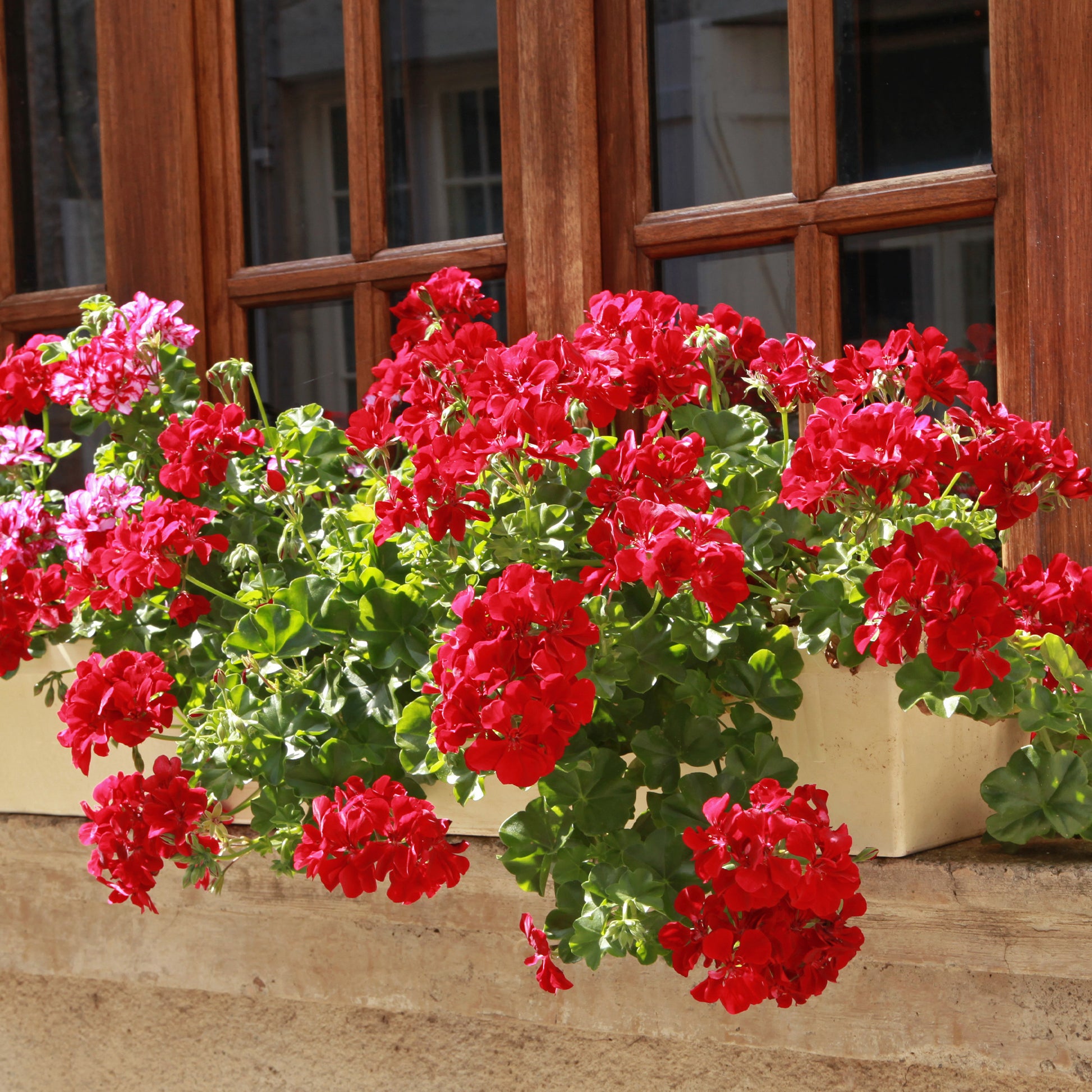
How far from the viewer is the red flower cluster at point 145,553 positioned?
108cm

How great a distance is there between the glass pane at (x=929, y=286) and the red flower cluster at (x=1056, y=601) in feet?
0.95

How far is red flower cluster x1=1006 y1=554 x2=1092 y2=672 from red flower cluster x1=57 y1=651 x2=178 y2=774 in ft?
2.51

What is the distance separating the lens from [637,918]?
3.02ft

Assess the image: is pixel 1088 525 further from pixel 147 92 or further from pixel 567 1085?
pixel 147 92

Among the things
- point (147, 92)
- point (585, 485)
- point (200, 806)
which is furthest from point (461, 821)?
point (147, 92)

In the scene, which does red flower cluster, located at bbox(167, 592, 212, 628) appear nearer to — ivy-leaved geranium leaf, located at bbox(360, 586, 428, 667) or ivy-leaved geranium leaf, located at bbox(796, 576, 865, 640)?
ivy-leaved geranium leaf, located at bbox(360, 586, 428, 667)

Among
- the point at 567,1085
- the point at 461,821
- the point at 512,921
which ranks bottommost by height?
the point at 567,1085

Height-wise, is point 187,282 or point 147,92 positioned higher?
point 147,92

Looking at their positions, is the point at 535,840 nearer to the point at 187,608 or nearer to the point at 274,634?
the point at 274,634

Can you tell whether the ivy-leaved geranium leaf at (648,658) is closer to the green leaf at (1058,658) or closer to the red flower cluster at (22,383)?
the green leaf at (1058,658)

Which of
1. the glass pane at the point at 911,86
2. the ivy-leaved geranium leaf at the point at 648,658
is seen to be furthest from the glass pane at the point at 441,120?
the ivy-leaved geranium leaf at the point at 648,658

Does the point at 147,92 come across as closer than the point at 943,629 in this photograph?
No

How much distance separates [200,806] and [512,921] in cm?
35

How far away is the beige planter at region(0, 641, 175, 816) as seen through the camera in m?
1.44
